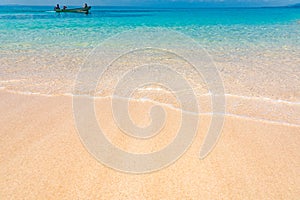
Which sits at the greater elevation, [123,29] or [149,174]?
[123,29]

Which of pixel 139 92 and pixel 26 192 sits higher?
pixel 139 92

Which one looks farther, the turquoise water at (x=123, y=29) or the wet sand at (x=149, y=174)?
the turquoise water at (x=123, y=29)

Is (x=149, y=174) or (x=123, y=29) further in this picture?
(x=123, y=29)

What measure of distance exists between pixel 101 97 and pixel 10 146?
1.51 metres

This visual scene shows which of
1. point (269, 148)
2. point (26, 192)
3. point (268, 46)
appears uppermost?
point (268, 46)

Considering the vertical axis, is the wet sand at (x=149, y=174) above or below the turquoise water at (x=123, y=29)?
below

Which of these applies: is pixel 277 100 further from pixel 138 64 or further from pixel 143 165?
pixel 138 64

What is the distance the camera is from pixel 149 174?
1.97 metres

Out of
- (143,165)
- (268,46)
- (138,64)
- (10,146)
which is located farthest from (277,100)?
(268,46)

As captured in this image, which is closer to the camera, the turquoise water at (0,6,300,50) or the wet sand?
the wet sand

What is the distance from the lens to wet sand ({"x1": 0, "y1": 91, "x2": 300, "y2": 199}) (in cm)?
178

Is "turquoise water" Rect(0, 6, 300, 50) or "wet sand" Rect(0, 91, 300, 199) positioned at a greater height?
"turquoise water" Rect(0, 6, 300, 50)

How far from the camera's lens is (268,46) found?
27.7 feet

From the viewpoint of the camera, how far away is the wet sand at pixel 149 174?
1779 mm
